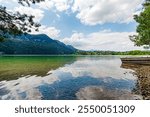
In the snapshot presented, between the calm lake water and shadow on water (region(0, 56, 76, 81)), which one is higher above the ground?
the calm lake water

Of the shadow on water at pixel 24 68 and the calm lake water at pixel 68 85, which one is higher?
the calm lake water at pixel 68 85

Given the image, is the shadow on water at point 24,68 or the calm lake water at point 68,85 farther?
the shadow on water at point 24,68

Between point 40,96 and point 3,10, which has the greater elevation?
point 3,10

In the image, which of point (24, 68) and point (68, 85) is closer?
point (68, 85)

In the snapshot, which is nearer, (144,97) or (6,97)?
(144,97)

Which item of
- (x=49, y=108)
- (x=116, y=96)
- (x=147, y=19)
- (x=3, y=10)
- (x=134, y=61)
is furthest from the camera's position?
(x=134, y=61)

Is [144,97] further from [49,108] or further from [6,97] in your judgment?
[6,97]

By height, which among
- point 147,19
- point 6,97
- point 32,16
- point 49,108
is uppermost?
point 147,19

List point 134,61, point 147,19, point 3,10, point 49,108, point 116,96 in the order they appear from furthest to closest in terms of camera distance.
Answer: point 134,61 < point 147,19 < point 116,96 < point 3,10 < point 49,108

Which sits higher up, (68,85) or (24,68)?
(68,85)

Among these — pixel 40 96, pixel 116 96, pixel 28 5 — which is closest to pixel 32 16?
pixel 28 5

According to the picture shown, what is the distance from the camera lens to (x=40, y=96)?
2005 cm

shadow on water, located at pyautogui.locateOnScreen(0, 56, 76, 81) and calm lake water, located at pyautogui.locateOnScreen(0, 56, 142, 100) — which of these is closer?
calm lake water, located at pyautogui.locateOnScreen(0, 56, 142, 100)

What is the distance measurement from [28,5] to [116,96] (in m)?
9.91
